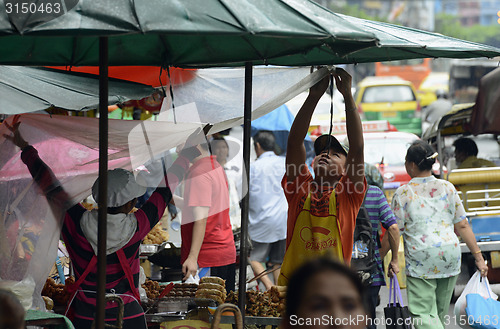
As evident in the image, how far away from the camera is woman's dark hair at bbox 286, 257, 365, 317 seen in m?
2.37

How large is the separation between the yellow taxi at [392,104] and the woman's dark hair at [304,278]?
19148 mm

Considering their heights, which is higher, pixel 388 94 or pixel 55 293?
pixel 388 94

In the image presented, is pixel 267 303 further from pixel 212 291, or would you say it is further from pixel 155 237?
pixel 155 237

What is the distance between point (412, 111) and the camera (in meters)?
21.7

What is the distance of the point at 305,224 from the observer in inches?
171

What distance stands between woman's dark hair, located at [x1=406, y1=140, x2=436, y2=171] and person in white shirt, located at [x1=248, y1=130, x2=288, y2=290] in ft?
7.66

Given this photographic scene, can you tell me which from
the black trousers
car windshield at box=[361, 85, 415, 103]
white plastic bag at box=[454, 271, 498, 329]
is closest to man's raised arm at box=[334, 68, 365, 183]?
the black trousers

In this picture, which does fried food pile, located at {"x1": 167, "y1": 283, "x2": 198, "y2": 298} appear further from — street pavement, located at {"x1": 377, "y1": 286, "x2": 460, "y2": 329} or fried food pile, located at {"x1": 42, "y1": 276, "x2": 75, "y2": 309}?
street pavement, located at {"x1": 377, "y1": 286, "x2": 460, "y2": 329}

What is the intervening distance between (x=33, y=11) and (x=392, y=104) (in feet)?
65.8

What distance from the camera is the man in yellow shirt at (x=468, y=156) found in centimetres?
920

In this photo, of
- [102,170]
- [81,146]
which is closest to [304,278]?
[102,170]

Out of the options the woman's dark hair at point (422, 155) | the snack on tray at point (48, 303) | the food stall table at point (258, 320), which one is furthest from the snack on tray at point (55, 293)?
the woman's dark hair at point (422, 155)

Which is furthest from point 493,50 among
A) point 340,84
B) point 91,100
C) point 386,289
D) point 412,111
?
point 412,111

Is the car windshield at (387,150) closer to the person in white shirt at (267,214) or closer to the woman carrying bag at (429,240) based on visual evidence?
the person in white shirt at (267,214)
